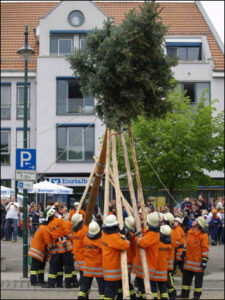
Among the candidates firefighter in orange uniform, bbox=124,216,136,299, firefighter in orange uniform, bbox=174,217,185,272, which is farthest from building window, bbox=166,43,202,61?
firefighter in orange uniform, bbox=124,216,136,299

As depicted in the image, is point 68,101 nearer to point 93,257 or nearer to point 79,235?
point 79,235

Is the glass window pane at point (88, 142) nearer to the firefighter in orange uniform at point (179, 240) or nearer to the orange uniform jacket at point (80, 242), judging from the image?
the firefighter in orange uniform at point (179, 240)

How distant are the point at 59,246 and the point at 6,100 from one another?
71.5 ft

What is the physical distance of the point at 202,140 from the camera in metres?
20.4

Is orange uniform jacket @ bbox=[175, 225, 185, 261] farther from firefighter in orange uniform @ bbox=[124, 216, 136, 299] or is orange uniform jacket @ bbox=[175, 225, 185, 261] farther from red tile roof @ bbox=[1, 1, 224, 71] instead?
red tile roof @ bbox=[1, 1, 224, 71]

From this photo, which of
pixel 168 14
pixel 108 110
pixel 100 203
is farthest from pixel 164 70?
pixel 168 14

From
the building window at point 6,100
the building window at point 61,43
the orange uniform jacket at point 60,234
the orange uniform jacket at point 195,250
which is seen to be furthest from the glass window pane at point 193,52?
the orange uniform jacket at point 195,250

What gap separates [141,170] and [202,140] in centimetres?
287

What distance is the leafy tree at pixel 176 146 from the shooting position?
1962 cm

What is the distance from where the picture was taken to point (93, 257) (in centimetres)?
825

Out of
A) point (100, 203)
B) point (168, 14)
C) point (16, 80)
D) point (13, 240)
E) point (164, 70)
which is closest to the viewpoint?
point (164, 70)

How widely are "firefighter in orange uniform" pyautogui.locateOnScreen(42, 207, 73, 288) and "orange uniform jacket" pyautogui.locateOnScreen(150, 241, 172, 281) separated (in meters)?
2.69

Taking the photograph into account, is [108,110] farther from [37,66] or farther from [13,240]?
[37,66]

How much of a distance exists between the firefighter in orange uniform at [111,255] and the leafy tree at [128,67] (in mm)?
1560
